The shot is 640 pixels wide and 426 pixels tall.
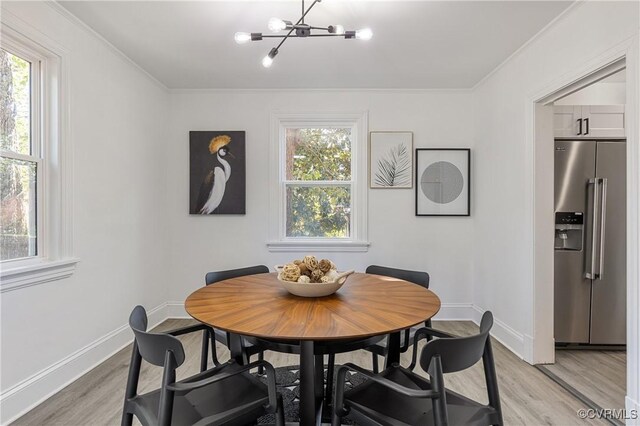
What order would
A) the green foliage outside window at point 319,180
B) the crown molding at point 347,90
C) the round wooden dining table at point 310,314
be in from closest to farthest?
1. the round wooden dining table at point 310,314
2. the crown molding at point 347,90
3. the green foliage outside window at point 319,180

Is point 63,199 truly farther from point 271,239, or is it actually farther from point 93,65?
point 271,239

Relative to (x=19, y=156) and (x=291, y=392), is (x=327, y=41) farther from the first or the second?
(x=291, y=392)

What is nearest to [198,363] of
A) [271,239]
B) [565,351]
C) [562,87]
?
[271,239]

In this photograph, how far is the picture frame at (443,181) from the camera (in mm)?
3674

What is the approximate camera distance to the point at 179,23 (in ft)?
7.82

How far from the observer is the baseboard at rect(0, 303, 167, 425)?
1.90 meters

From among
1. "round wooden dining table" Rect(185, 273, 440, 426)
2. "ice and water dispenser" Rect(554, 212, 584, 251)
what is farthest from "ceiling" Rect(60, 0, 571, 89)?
"round wooden dining table" Rect(185, 273, 440, 426)

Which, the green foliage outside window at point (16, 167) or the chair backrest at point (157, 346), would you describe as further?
the green foliage outside window at point (16, 167)

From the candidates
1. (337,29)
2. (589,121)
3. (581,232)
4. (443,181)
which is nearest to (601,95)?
(589,121)

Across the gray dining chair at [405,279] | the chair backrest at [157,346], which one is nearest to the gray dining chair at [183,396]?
the chair backrest at [157,346]

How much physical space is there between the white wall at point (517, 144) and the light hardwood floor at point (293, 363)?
36 cm

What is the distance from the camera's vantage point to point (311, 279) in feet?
5.65

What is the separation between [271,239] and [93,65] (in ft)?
7.29

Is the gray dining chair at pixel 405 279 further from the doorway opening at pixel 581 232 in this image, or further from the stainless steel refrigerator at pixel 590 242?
the stainless steel refrigerator at pixel 590 242
